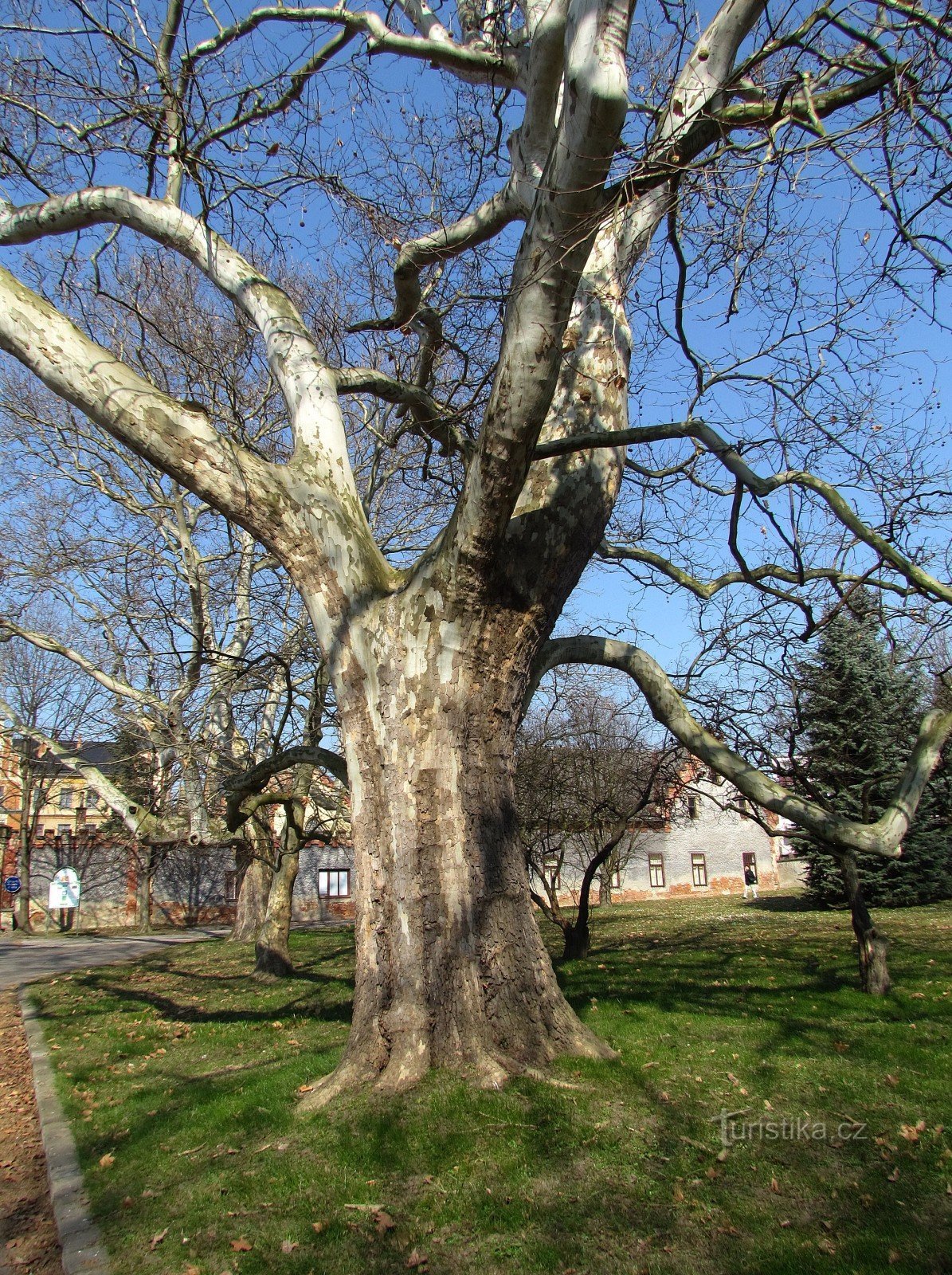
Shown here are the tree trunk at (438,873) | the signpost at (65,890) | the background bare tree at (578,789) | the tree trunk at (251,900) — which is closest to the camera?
the tree trunk at (438,873)

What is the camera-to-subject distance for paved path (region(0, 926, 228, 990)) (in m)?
16.0

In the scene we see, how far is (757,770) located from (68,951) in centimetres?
2095

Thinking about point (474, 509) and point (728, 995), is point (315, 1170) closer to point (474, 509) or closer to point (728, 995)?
point (474, 509)

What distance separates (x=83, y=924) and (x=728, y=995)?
94.5ft

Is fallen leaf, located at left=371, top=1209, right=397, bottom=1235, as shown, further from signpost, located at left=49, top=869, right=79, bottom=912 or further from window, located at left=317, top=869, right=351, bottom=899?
window, located at left=317, top=869, right=351, bottom=899

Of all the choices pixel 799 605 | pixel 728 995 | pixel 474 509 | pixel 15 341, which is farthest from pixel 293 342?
pixel 728 995

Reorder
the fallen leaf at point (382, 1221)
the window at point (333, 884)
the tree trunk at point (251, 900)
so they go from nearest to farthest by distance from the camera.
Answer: the fallen leaf at point (382, 1221), the tree trunk at point (251, 900), the window at point (333, 884)

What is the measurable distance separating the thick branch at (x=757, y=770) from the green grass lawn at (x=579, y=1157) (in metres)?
1.36

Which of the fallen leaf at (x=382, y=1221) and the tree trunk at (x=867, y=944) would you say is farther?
the tree trunk at (x=867, y=944)

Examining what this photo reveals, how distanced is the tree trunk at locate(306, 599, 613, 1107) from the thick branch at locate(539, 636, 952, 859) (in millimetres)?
1174

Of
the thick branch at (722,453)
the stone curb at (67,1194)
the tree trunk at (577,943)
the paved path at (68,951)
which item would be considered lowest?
the paved path at (68,951)

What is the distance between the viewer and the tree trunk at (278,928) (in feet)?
41.5
